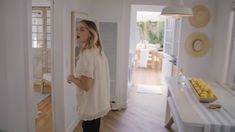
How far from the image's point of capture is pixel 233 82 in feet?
11.8

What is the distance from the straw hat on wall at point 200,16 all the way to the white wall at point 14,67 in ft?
10.5

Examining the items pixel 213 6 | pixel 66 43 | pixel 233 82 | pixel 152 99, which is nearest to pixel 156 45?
pixel 152 99

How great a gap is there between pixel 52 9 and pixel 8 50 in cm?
112

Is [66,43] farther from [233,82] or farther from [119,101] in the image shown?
[233,82]

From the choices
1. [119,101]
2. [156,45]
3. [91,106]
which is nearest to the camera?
[91,106]

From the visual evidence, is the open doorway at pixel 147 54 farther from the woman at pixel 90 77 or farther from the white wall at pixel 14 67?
the white wall at pixel 14 67

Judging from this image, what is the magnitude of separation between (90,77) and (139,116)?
2.37 m

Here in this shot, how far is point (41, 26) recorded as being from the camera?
18.8ft

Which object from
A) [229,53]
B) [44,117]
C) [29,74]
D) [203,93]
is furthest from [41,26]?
[203,93]

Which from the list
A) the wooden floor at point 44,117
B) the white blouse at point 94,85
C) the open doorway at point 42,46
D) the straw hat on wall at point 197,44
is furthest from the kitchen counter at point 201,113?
the open doorway at point 42,46

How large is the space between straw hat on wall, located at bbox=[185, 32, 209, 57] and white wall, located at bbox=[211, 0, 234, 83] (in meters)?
0.17

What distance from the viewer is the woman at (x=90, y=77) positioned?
204cm

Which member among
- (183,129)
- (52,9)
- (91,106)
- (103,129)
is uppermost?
(52,9)

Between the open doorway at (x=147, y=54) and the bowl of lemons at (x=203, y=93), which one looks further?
the open doorway at (x=147, y=54)
